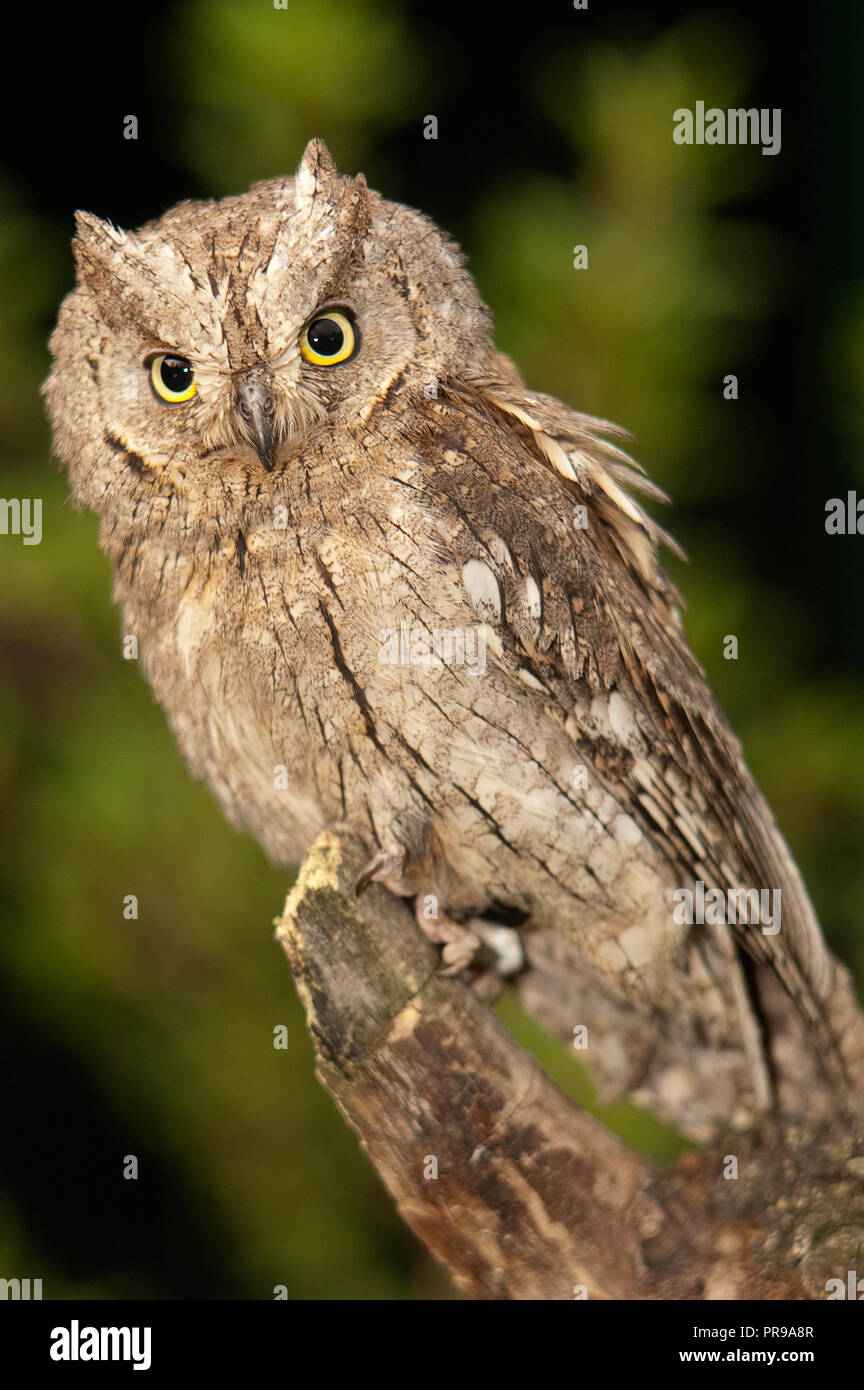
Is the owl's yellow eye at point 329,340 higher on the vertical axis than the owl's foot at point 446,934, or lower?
higher

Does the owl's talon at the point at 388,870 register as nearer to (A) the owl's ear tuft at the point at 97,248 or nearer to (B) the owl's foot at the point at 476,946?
(B) the owl's foot at the point at 476,946

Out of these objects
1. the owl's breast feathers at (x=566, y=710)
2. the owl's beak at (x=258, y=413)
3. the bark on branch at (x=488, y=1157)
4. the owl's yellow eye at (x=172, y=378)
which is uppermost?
the owl's yellow eye at (x=172, y=378)

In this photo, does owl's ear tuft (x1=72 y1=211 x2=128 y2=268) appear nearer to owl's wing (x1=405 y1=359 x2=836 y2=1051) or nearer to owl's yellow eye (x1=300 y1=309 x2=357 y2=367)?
owl's yellow eye (x1=300 y1=309 x2=357 y2=367)

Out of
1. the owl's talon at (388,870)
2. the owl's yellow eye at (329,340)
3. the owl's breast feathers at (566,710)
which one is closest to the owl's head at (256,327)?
the owl's yellow eye at (329,340)

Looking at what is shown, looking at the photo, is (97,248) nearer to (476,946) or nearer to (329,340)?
(329,340)

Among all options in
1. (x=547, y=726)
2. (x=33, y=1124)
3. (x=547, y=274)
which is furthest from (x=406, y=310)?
(x=33, y=1124)

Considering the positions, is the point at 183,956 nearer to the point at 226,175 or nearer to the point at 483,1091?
the point at 483,1091

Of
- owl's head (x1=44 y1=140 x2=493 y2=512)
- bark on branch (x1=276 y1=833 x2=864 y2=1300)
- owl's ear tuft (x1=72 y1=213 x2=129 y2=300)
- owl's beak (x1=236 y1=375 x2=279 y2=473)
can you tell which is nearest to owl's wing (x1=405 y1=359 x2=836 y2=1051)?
owl's head (x1=44 y1=140 x2=493 y2=512)

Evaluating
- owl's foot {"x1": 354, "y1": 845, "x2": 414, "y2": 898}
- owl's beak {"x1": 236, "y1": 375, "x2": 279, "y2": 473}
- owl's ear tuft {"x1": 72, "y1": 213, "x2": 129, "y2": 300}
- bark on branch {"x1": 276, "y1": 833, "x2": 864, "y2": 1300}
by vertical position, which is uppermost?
owl's ear tuft {"x1": 72, "y1": 213, "x2": 129, "y2": 300}
